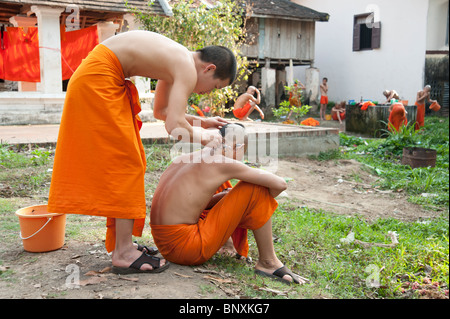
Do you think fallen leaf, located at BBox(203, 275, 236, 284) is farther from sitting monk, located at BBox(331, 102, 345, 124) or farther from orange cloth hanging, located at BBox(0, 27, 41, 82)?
sitting monk, located at BBox(331, 102, 345, 124)

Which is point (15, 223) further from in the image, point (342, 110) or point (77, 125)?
point (342, 110)

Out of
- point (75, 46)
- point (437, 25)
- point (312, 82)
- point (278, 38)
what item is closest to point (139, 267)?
point (75, 46)

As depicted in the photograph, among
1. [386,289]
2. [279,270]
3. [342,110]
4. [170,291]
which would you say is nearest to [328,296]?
[279,270]

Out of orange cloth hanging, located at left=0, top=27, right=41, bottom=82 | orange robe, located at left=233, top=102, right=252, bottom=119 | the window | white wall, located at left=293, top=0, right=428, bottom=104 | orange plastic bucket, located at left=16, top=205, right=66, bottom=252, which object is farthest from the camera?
the window

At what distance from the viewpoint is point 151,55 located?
8.63 feet

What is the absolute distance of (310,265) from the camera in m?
3.40

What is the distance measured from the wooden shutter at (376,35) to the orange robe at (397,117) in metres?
7.59

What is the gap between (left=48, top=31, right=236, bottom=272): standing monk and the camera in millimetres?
2541

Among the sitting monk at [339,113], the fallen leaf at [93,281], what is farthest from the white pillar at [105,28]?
the fallen leaf at [93,281]

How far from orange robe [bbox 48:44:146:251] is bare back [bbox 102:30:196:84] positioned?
0.12 metres

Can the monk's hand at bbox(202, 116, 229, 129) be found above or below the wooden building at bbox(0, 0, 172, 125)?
below

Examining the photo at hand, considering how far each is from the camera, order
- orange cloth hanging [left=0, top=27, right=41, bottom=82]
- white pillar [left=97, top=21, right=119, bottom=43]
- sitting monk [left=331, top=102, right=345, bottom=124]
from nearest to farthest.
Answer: orange cloth hanging [left=0, top=27, right=41, bottom=82] < white pillar [left=97, top=21, right=119, bottom=43] < sitting monk [left=331, top=102, right=345, bottom=124]

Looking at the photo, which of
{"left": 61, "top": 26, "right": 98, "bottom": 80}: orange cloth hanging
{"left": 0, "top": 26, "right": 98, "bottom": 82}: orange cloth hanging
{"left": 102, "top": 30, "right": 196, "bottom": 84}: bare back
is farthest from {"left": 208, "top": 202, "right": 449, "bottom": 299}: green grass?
{"left": 61, "top": 26, "right": 98, "bottom": 80}: orange cloth hanging
